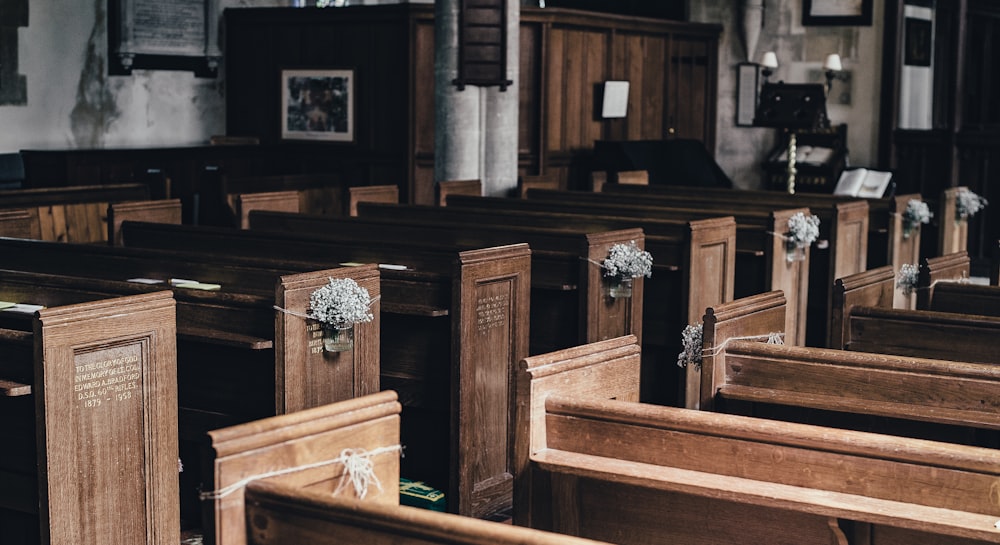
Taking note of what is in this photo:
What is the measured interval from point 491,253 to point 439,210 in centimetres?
239

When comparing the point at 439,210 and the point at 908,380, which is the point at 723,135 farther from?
the point at 908,380

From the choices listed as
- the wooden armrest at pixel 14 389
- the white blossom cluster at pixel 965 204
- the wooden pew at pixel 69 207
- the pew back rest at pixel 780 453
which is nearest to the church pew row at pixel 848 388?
the pew back rest at pixel 780 453

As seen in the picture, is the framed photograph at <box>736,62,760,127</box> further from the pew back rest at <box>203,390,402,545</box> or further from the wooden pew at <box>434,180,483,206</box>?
the pew back rest at <box>203,390,402,545</box>

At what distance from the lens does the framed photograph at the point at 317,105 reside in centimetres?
1234

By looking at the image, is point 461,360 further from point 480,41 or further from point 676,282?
point 480,41

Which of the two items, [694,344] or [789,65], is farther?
[789,65]

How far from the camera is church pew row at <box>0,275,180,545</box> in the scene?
3635 millimetres

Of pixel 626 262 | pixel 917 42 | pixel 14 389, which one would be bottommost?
pixel 14 389

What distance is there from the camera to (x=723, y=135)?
1449 centimetres

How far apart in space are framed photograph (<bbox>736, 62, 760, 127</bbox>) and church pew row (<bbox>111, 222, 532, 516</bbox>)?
959 centimetres

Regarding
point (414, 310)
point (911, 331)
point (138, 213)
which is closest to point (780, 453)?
point (911, 331)

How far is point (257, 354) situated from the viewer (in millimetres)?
4645

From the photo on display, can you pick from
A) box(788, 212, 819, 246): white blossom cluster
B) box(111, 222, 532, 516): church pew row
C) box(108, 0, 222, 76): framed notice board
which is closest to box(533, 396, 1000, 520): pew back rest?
box(111, 222, 532, 516): church pew row

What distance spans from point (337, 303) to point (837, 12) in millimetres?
10765
